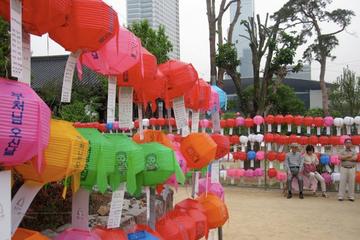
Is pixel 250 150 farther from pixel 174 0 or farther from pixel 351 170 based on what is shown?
pixel 174 0

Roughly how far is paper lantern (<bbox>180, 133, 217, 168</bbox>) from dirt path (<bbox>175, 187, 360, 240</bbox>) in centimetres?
279

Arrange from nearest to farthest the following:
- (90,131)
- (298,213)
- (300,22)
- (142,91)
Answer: (90,131)
(142,91)
(298,213)
(300,22)

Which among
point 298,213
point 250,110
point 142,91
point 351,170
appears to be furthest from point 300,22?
point 142,91

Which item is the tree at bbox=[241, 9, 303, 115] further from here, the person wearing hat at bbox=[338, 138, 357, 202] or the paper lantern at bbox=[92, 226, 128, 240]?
the paper lantern at bbox=[92, 226, 128, 240]

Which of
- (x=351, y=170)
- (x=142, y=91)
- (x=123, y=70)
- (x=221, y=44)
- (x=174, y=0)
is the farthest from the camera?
(x=221, y=44)

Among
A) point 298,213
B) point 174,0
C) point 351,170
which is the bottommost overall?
point 298,213

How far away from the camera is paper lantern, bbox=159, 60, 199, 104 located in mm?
3486

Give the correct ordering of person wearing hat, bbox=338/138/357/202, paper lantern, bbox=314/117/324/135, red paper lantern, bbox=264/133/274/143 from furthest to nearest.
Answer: red paper lantern, bbox=264/133/274/143 → paper lantern, bbox=314/117/324/135 → person wearing hat, bbox=338/138/357/202

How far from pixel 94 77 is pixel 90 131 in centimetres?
1555

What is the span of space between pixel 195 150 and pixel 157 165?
0.91 metres

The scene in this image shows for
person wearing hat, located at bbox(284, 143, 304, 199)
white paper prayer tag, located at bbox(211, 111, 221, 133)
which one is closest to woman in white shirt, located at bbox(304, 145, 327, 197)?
person wearing hat, located at bbox(284, 143, 304, 199)

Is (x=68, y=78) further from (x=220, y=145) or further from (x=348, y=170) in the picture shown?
(x=348, y=170)

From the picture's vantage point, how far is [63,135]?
2.10 meters

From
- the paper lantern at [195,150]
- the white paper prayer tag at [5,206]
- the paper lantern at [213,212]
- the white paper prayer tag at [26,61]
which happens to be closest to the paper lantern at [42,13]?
the white paper prayer tag at [26,61]
